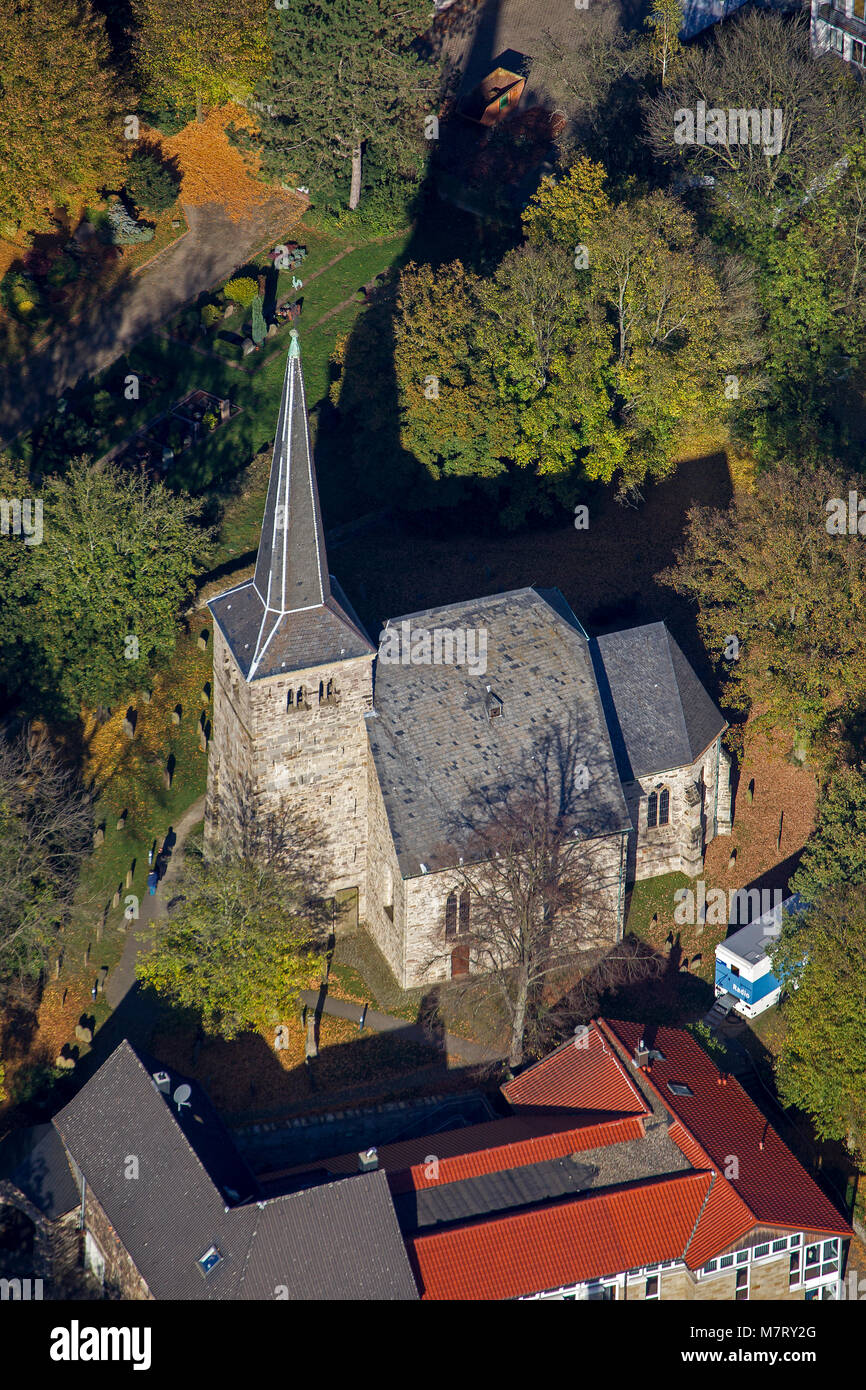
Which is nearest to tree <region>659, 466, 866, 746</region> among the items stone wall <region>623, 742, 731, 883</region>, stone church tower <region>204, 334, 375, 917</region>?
stone wall <region>623, 742, 731, 883</region>

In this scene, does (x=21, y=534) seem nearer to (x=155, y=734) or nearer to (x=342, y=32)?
(x=155, y=734)

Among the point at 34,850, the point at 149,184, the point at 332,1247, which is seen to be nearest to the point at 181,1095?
the point at 332,1247

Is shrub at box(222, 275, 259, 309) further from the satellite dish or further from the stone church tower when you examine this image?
the satellite dish

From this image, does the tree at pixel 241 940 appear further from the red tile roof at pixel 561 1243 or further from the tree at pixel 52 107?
the tree at pixel 52 107

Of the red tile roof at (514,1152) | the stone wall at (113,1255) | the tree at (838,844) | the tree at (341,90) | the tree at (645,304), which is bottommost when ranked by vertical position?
the stone wall at (113,1255)

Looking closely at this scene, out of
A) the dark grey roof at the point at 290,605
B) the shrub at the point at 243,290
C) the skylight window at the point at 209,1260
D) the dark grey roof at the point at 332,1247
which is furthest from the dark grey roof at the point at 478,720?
the shrub at the point at 243,290

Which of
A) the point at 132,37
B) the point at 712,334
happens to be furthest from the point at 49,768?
the point at 132,37

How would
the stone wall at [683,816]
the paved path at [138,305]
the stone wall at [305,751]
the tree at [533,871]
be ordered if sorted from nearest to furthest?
the stone wall at [305,751] → the tree at [533,871] → the stone wall at [683,816] → the paved path at [138,305]
